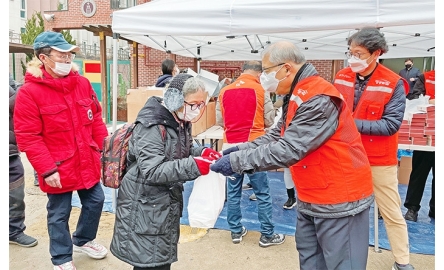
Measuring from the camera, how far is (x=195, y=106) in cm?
203

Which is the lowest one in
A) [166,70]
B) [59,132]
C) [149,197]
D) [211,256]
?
[211,256]

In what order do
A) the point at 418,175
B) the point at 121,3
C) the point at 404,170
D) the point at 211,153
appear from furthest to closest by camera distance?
the point at 121,3 → the point at 404,170 → the point at 418,175 → the point at 211,153

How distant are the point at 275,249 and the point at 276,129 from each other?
159cm

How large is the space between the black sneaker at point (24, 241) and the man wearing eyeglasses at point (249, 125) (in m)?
1.95

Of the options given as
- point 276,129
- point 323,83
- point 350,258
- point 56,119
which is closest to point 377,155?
point 276,129

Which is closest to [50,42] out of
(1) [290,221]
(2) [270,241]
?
(2) [270,241]

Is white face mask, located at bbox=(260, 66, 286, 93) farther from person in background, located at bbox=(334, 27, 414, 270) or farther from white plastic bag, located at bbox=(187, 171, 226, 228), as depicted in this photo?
person in background, located at bbox=(334, 27, 414, 270)

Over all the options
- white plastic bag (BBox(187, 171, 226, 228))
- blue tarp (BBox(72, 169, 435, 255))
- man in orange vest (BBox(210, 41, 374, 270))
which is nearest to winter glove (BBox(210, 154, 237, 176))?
man in orange vest (BBox(210, 41, 374, 270))

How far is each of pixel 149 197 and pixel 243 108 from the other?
6.16 feet

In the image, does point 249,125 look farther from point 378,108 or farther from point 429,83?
point 429,83

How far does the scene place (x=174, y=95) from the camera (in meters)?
1.97

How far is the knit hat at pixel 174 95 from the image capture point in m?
1.97

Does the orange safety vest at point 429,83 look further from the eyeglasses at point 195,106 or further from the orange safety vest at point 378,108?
the eyeglasses at point 195,106

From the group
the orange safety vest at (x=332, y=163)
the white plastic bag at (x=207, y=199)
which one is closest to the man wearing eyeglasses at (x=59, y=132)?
the white plastic bag at (x=207, y=199)
